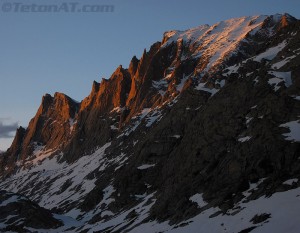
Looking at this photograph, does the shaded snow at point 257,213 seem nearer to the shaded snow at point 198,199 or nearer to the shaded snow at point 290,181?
the shaded snow at point 290,181

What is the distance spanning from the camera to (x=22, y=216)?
116m

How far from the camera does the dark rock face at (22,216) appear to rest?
359 feet

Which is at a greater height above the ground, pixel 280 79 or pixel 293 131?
pixel 280 79

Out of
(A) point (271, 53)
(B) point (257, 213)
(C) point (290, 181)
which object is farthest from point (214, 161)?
(A) point (271, 53)

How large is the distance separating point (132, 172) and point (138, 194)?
1133 centimetres

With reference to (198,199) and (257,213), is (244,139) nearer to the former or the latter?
(198,199)

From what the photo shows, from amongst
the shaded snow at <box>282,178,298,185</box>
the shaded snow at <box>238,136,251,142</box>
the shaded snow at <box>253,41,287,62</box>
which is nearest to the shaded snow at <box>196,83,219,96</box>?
the shaded snow at <box>253,41,287,62</box>

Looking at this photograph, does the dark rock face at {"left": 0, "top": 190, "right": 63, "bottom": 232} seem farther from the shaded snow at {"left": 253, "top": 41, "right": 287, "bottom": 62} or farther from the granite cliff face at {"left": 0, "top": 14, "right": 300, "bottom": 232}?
the shaded snow at {"left": 253, "top": 41, "right": 287, "bottom": 62}

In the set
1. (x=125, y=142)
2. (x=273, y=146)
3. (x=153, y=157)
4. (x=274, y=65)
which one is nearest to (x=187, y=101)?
(x=153, y=157)

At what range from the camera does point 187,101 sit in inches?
4190

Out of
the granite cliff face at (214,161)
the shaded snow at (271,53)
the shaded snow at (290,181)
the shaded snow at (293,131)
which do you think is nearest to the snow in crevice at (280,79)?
the granite cliff face at (214,161)

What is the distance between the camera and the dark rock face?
359 ft

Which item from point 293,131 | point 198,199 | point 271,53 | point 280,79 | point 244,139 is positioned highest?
point 271,53

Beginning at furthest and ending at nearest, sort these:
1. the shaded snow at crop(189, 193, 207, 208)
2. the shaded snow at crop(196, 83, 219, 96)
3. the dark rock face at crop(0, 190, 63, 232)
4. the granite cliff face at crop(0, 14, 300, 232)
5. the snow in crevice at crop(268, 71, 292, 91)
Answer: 1. the dark rock face at crop(0, 190, 63, 232)
2. the shaded snow at crop(196, 83, 219, 96)
3. the snow in crevice at crop(268, 71, 292, 91)
4. the shaded snow at crop(189, 193, 207, 208)
5. the granite cliff face at crop(0, 14, 300, 232)
